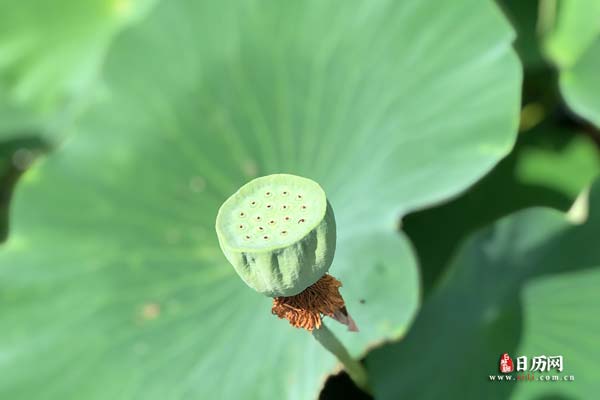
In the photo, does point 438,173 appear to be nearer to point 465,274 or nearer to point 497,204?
point 465,274

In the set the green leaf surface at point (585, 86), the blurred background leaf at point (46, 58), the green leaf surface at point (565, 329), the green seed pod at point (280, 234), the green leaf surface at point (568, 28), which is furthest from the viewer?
the blurred background leaf at point (46, 58)

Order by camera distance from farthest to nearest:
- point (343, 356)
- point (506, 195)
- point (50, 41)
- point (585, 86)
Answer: point (50, 41) → point (506, 195) → point (585, 86) → point (343, 356)

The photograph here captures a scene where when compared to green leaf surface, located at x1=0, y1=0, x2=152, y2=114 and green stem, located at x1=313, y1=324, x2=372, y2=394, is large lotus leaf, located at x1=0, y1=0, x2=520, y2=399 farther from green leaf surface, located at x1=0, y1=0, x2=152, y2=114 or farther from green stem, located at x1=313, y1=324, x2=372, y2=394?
green leaf surface, located at x1=0, y1=0, x2=152, y2=114

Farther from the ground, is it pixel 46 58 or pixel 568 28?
pixel 46 58

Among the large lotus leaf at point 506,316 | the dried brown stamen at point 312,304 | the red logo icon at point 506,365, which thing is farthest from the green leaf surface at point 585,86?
the dried brown stamen at point 312,304

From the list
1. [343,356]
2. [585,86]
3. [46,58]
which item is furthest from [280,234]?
[46,58]

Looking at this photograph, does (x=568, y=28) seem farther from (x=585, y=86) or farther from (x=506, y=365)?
(x=506, y=365)

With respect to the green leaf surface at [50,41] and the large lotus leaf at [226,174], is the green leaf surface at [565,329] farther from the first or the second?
the green leaf surface at [50,41]
